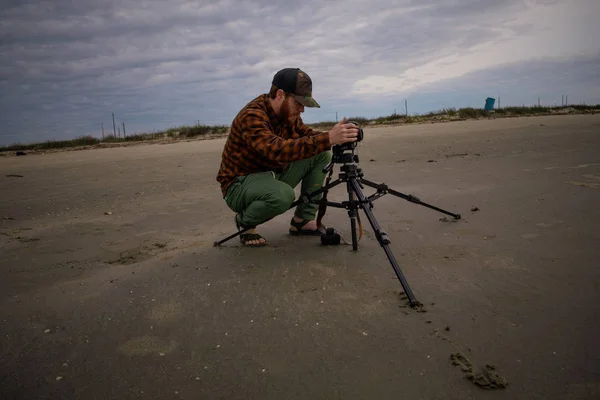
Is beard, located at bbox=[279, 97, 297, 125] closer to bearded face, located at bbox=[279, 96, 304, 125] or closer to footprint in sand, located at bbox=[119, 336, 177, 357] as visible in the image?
bearded face, located at bbox=[279, 96, 304, 125]

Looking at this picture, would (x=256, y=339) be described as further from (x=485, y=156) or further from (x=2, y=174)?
(x=2, y=174)

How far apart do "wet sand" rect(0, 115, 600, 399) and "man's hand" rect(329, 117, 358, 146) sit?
818 mm

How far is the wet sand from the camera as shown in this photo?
1.70m

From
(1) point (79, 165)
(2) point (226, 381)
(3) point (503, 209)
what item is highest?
(1) point (79, 165)

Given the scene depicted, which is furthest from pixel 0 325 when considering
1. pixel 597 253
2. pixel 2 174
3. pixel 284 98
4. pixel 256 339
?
pixel 2 174

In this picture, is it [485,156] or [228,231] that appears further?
[485,156]

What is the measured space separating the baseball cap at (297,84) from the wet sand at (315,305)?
42.9 inches

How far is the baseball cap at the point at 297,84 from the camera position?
296 centimetres

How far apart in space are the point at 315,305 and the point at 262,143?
119 centimetres

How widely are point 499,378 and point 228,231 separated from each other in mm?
2741

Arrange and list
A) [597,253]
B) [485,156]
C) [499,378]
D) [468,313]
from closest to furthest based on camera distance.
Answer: [499,378]
[468,313]
[597,253]
[485,156]

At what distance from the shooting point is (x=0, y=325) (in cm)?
231

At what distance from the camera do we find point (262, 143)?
9.56 ft

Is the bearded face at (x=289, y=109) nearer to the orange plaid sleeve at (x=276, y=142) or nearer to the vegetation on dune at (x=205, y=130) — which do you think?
the orange plaid sleeve at (x=276, y=142)
